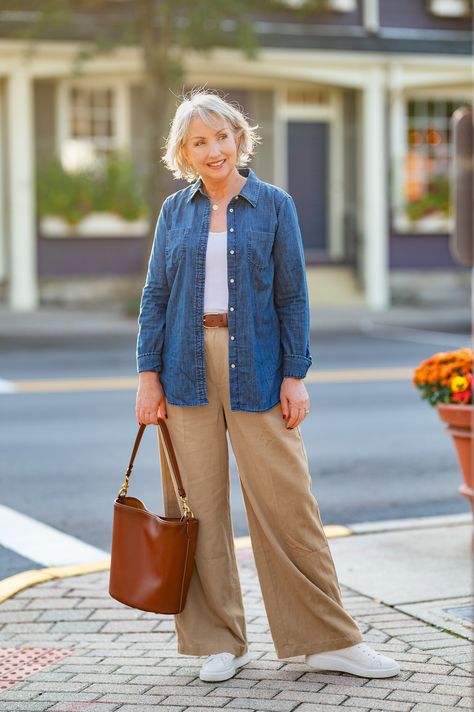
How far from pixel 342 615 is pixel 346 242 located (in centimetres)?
2017

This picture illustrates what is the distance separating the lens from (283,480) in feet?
14.1

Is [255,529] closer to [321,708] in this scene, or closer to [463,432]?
[321,708]

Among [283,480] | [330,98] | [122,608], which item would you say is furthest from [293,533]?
[330,98]

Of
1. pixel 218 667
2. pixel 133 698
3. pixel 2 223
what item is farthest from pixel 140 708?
pixel 2 223

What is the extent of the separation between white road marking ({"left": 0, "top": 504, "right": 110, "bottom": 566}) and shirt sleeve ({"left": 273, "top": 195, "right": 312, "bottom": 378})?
220 cm

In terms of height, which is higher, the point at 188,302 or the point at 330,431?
the point at 188,302

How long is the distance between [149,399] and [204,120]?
95cm

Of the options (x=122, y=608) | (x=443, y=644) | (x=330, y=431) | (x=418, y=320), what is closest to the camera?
(x=443, y=644)

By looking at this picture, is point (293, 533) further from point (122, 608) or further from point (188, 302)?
point (122, 608)

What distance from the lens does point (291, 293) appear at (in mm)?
4332

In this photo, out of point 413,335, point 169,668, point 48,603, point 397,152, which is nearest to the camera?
point 169,668

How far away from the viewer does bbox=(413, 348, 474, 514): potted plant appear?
5.99m

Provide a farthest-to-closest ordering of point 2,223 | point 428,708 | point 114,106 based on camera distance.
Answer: point 114,106
point 2,223
point 428,708

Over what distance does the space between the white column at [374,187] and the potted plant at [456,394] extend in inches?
678
